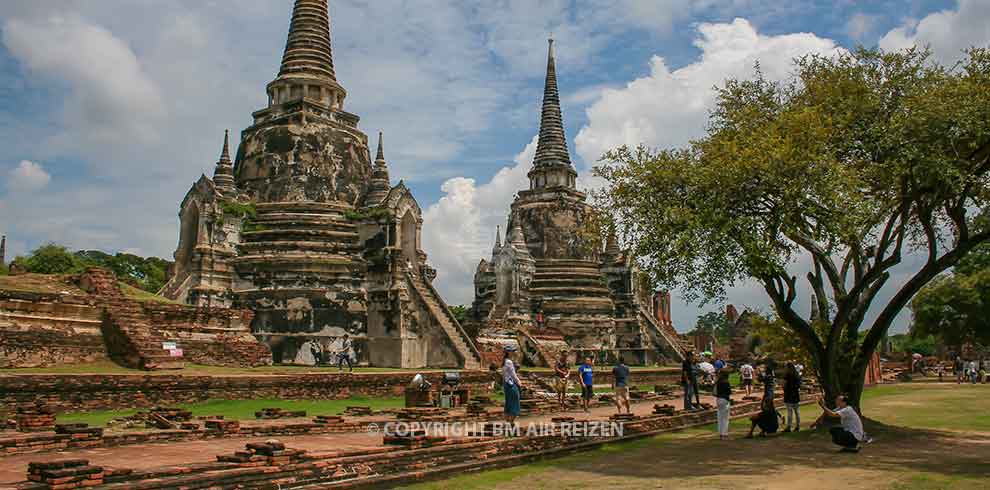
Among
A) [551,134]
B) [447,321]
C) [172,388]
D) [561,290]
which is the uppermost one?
[551,134]

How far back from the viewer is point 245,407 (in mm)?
20328

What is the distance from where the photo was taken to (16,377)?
56.3ft

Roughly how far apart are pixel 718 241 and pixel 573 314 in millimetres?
33416

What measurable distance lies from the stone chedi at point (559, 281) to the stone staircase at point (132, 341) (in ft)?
74.6

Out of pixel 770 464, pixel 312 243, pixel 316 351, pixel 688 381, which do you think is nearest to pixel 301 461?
pixel 770 464

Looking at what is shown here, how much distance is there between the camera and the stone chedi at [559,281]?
4775cm

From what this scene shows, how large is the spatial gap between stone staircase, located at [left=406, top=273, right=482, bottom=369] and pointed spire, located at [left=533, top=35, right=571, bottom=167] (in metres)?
20.8

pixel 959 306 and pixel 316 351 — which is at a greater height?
pixel 959 306

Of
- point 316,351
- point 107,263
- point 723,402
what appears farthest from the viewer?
point 107,263

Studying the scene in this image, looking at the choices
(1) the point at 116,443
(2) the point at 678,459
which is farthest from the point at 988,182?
(1) the point at 116,443

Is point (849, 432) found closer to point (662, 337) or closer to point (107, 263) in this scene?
point (662, 337)

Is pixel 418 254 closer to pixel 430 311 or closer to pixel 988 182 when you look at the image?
pixel 430 311

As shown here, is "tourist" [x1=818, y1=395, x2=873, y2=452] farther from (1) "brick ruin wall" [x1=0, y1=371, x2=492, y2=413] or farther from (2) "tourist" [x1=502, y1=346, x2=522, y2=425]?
(1) "brick ruin wall" [x1=0, y1=371, x2=492, y2=413]

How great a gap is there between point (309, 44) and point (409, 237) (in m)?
10.8
